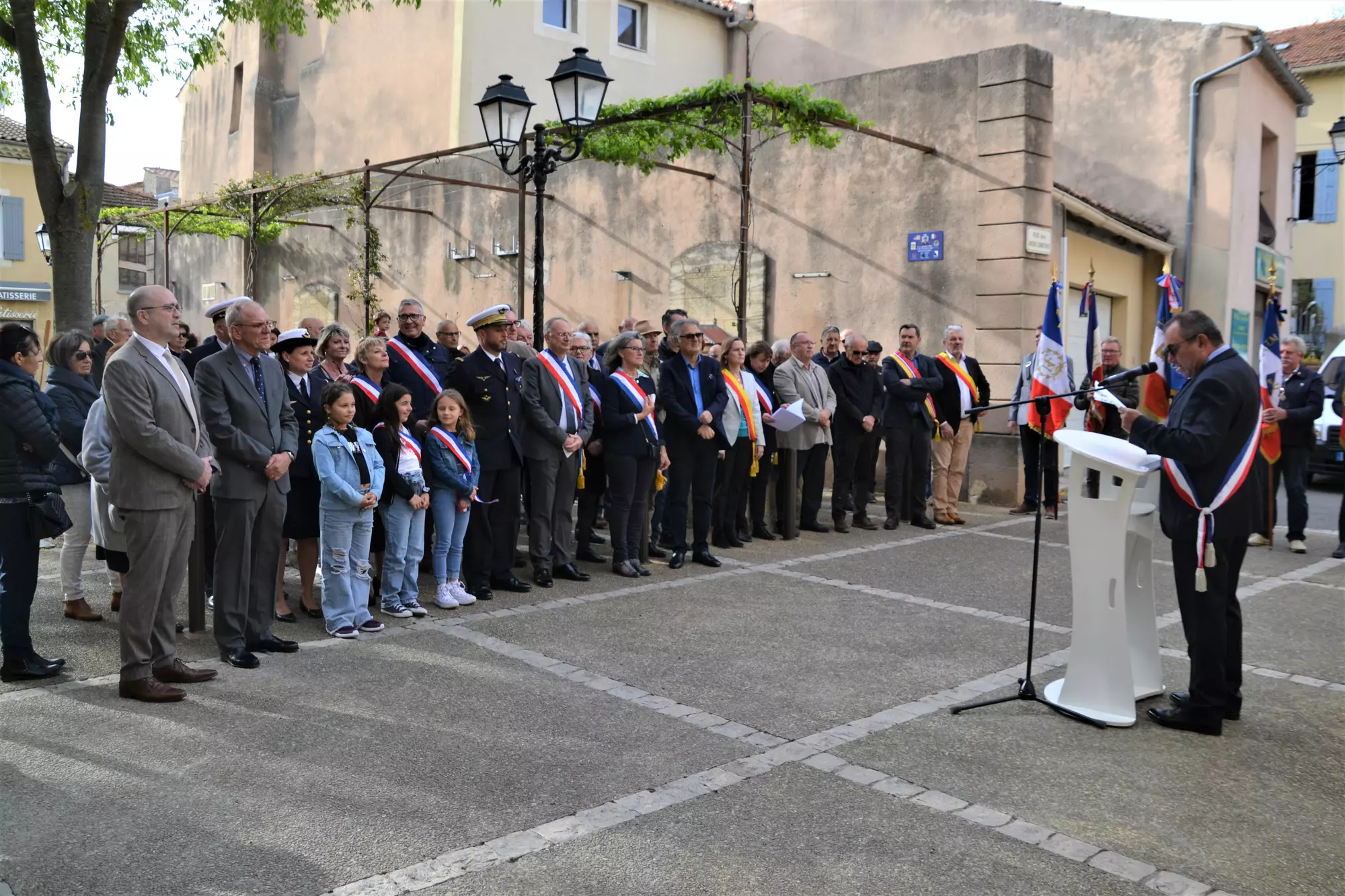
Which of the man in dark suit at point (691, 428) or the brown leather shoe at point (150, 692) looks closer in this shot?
the brown leather shoe at point (150, 692)

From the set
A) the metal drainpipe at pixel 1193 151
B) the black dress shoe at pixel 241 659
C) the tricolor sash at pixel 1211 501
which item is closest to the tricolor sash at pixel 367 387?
the black dress shoe at pixel 241 659

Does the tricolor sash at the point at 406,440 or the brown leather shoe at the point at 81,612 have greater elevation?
the tricolor sash at the point at 406,440

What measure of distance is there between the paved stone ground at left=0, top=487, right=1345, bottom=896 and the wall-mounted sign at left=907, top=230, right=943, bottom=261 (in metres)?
7.17

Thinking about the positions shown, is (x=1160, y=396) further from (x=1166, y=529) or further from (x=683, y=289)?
(x=683, y=289)

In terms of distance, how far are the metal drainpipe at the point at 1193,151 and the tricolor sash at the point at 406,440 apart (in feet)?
47.6

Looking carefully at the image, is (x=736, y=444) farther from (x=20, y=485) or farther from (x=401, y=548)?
(x=20, y=485)

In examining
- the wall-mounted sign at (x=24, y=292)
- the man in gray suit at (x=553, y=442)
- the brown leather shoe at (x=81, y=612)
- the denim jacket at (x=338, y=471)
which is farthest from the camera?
the wall-mounted sign at (x=24, y=292)

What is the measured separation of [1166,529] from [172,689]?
492 cm

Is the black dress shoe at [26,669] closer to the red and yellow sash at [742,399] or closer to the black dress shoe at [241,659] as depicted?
the black dress shoe at [241,659]

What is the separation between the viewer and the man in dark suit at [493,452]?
8078mm

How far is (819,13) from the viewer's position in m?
22.9

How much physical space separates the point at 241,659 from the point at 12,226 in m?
30.9

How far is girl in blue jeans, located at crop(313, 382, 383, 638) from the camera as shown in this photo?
268 inches

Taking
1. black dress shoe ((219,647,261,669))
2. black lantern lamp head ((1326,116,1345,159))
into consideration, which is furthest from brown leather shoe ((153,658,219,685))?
black lantern lamp head ((1326,116,1345,159))
